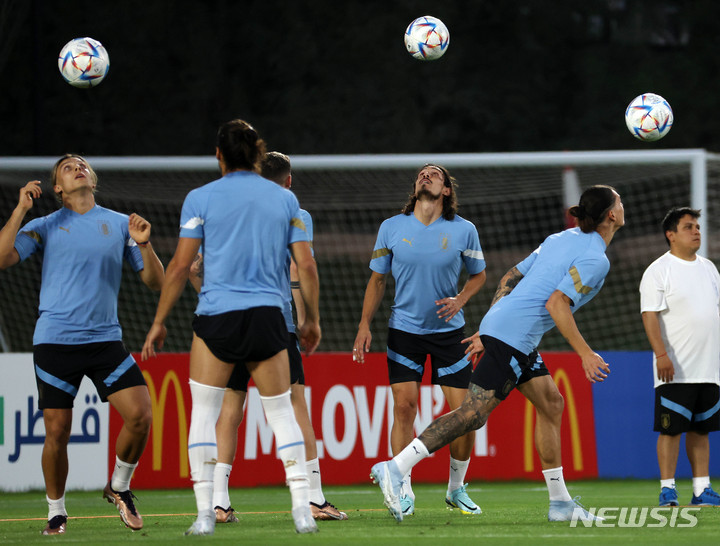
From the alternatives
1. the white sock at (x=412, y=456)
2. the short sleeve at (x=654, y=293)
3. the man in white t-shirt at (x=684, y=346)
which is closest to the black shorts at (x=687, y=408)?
the man in white t-shirt at (x=684, y=346)

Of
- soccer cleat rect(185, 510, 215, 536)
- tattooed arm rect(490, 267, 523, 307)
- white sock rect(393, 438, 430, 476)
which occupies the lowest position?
soccer cleat rect(185, 510, 215, 536)

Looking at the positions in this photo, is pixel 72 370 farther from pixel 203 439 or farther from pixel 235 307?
pixel 235 307

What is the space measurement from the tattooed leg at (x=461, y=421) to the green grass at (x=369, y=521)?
1.70 feet

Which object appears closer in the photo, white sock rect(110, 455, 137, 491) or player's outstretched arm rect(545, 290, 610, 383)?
player's outstretched arm rect(545, 290, 610, 383)

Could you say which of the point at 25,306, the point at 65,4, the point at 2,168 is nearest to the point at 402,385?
the point at 2,168

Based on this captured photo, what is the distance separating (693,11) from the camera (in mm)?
33188

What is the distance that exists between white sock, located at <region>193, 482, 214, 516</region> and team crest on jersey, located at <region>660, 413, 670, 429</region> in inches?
145

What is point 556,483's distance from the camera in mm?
6527

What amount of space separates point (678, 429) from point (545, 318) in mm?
1984

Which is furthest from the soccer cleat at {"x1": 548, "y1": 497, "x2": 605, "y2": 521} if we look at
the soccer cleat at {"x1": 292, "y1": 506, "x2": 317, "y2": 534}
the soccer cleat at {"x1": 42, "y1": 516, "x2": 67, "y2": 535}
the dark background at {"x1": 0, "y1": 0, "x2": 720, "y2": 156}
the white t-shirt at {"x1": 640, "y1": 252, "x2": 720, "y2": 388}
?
the dark background at {"x1": 0, "y1": 0, "x2": 720, "y2": 156}

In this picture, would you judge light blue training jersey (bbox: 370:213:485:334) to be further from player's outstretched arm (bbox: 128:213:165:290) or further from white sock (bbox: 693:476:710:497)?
white sock (bbox: 693:476:710:497)

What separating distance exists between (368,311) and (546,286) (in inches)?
64.2

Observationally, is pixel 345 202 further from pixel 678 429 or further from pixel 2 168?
pixel 678 429

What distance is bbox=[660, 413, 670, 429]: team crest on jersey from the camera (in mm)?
7750
